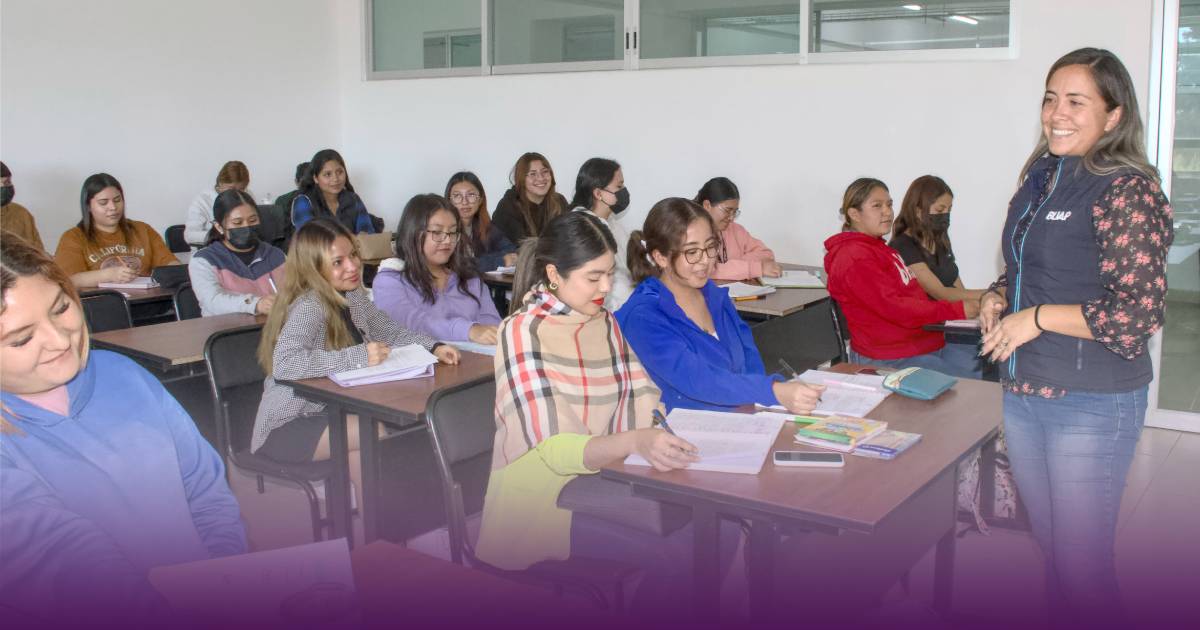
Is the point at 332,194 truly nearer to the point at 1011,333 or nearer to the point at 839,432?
the point at 839,432

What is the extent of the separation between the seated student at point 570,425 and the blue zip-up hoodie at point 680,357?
0.54 ft

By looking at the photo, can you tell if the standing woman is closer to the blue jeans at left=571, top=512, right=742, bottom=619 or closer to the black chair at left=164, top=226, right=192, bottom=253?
the blue jeans at left=571, top=512, right=742, bottom=619

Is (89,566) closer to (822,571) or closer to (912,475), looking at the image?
(912,475)

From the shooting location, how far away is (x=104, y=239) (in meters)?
5.23

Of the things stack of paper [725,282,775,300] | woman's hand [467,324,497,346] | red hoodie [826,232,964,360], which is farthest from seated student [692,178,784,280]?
woman's hand [467,324,497,346]

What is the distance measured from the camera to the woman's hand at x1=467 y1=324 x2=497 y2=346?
348cm

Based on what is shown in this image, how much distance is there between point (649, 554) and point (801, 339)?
5.49ft

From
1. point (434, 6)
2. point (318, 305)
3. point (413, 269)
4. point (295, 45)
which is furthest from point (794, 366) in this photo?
point (295, 45)

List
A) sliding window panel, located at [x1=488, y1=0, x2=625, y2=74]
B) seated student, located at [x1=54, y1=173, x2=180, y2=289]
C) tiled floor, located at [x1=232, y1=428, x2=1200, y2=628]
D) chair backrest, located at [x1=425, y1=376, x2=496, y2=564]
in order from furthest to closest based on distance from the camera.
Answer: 1. sliding window panel, located at [x1=488, y1=0, x2=625, y2=74]
2. seated student, located at [x1=54, y1=173, x2=180, y2=289]
3. tiled floor, located at [x1=232, y1=428, x2=1200, y2=628]
4. chair backrest, located at [x1=425, y1=376, x2=496, y2=564]

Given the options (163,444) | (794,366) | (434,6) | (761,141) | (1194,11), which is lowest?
(794,366)

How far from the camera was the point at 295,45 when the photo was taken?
7527 mm

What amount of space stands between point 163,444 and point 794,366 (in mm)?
2476

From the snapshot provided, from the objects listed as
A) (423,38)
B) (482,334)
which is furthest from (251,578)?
(423,38)

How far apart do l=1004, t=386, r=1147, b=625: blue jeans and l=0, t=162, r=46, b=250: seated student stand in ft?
16.1
